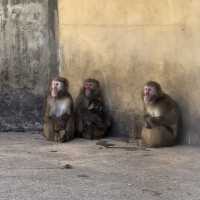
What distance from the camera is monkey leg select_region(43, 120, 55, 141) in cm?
987

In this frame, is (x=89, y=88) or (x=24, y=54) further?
(x=24, y=54)

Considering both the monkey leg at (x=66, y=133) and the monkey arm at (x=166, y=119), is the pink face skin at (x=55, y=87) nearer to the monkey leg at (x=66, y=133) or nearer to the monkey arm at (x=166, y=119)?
the monkey leg at (x=66, y=133)

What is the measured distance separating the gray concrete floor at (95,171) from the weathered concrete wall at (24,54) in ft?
2.57

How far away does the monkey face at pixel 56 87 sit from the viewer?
981cm

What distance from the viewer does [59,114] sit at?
397 inches

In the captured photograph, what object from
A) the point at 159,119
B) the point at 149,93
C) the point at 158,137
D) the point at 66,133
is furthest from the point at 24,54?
the point at 158,137

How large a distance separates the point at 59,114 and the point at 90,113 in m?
0.45

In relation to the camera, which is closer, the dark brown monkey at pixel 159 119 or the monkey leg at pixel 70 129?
the dark brown monkey at pixel 159 119

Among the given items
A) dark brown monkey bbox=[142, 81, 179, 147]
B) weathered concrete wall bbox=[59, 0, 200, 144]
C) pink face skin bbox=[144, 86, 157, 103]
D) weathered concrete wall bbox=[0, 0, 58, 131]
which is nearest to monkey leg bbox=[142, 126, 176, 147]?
dark brown monkey bbox=[142, 81, 179, 147]

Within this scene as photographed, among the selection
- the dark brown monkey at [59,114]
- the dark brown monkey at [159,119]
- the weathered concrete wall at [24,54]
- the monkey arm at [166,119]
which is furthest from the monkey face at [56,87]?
the monkey arm at [166,119]

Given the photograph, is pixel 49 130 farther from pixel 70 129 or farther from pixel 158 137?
pixel 158 137

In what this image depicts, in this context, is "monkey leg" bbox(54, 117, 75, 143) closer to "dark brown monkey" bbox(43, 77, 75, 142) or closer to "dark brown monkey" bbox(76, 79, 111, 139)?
"dark brown monkey" bbox(43, 77, 75, 142)

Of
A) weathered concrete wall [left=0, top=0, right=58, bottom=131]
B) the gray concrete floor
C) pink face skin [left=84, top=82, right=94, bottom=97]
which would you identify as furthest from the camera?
weathered concrete wall [left=0, top=0, right=58, bottom=131]

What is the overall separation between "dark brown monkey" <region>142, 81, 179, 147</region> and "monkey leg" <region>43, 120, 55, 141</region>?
4.36ft
